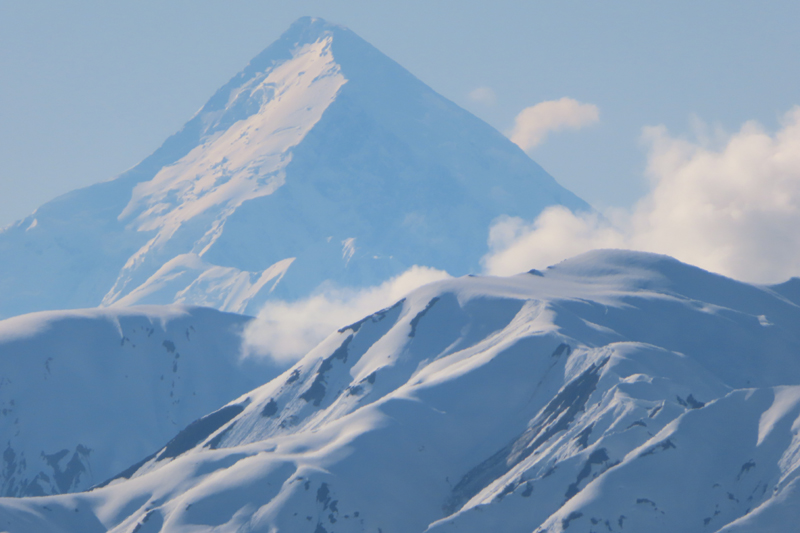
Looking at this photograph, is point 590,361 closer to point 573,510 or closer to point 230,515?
point 573,510

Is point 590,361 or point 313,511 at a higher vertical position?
point 590,361

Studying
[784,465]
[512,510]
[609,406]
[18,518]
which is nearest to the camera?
[784,465]

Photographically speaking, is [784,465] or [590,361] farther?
[590,361]

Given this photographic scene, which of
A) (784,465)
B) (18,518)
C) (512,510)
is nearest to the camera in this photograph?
(784,465)

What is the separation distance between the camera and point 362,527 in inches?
7052

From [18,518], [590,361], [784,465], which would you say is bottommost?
[18,518]

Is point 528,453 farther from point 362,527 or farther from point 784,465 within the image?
point 784,465

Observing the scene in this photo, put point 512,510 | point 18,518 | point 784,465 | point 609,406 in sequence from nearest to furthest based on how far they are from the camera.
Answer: point 784,465 → point 512,510 → point 609,406 → point 18,518

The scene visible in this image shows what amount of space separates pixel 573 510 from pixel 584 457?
40.1 ft

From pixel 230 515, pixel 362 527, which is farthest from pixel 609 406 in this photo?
pixel 230 515

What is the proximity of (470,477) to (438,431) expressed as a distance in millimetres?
12690

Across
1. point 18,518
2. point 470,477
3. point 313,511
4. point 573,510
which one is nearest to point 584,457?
point 573,510

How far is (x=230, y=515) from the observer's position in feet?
608

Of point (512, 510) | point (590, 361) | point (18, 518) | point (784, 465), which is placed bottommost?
point (18, 518)
